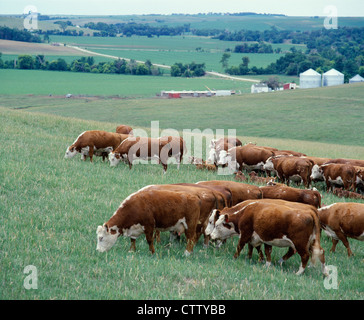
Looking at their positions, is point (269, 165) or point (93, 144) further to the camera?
point (93, 144)

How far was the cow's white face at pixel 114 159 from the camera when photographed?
762 inches

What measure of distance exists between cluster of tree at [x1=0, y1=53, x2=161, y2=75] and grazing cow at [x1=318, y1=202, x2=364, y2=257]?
131 metres

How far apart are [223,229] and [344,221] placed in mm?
2836

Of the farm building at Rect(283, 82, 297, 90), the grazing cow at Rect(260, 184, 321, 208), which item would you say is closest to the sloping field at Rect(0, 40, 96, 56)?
the farm building at Rect(283, 82, 297, 90)

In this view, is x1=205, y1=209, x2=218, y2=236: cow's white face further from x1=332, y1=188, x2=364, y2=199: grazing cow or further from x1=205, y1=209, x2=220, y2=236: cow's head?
x1=332, y1=188, x2=364, y2=199: grazing cow

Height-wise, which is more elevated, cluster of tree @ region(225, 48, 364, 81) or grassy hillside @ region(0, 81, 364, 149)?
cluster of tree @ region(225, 48, 364, 81)

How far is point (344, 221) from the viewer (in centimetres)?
1123

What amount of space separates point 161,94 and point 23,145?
7994cm

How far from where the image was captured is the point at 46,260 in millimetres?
9195

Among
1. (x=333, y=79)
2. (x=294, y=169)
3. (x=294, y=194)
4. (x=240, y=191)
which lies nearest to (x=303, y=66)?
(x=333, y=79)

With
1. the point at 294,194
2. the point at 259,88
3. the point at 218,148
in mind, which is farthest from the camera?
the point at 259,88

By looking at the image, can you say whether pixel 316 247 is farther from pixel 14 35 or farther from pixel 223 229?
pixel 14 35

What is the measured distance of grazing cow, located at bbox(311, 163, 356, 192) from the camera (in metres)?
18.6
